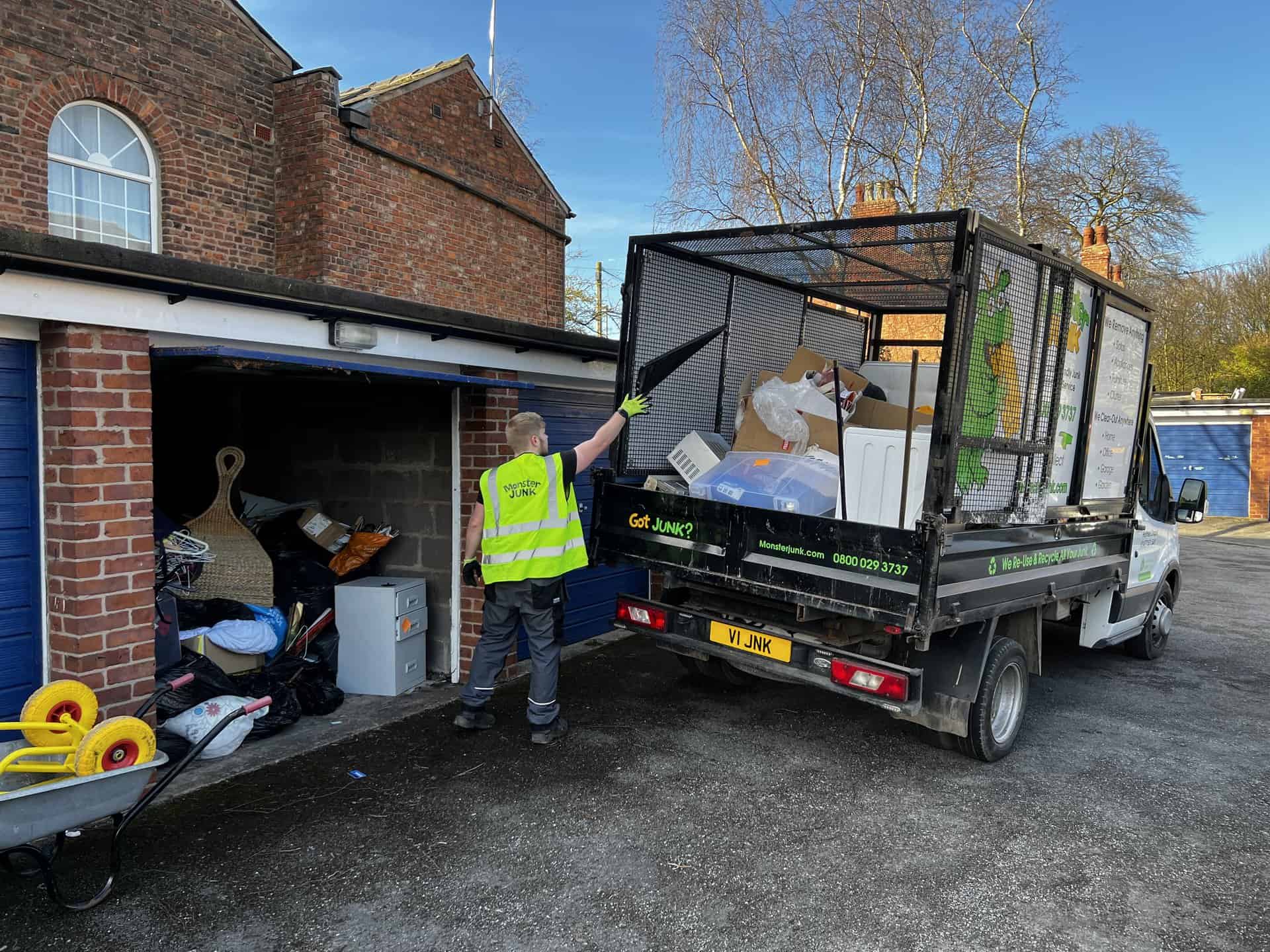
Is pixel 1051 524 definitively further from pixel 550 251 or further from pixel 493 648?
pixel 550 251

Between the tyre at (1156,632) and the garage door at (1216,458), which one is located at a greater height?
the garage door at (1216,458)

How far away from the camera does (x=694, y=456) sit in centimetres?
512

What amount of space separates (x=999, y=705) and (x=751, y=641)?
1379 millimetres

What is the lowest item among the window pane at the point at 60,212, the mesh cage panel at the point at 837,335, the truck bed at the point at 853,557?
the truck bed at the point at 853,557

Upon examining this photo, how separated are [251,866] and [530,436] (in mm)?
2290

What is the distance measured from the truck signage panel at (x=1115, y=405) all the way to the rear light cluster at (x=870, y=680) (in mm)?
1976

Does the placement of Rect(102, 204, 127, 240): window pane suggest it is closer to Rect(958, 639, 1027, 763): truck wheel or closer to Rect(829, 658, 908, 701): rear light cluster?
Rect(829, 658, 908, 701): rear light cluster

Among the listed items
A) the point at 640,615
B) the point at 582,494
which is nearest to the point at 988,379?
the point at 640,615

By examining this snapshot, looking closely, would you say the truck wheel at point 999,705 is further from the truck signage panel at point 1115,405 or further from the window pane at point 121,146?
the window pane at point 121,146

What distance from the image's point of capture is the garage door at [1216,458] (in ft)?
65.6

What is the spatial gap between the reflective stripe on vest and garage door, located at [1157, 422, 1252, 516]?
790 inches

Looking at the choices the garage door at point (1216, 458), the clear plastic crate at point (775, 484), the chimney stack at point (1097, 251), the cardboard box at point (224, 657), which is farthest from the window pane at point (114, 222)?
the garage door at point (1216, 458)

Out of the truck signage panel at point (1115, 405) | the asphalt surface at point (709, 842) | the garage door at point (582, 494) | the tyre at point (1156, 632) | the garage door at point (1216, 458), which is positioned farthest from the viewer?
the garage door at point (1216, 458)

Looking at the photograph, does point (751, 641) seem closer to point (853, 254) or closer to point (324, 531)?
point (853, 254)
